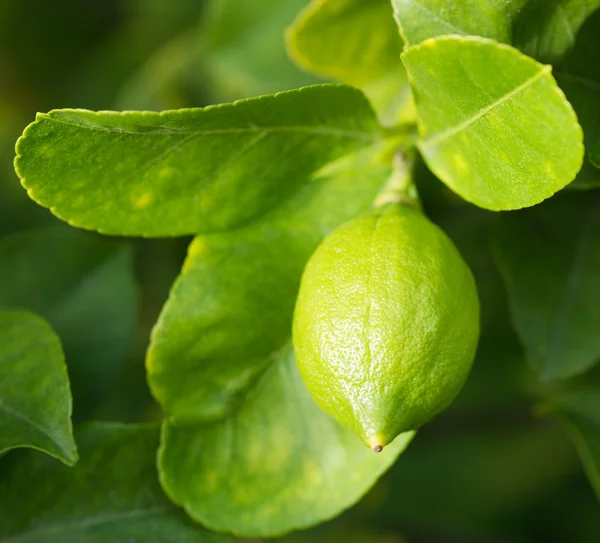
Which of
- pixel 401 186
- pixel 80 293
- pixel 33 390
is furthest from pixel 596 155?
pixel 80 293

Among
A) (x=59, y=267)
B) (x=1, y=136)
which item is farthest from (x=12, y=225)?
(x=59, y=267)

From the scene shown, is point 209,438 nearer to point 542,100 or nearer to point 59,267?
point 59,267

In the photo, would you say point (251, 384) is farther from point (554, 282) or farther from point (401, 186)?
point (554, 282)

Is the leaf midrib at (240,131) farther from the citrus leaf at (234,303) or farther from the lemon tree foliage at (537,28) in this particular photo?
the lemon tree foliage at (537,28)

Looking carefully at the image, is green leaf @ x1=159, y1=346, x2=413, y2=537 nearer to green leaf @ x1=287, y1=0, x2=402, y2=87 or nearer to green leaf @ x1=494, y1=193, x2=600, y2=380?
green leaf @ x1=494, y1=193, x2=600, y2=380

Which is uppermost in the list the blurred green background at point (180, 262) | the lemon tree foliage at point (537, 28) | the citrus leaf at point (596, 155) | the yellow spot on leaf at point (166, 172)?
the lemon tree foliage at point (537, 28)

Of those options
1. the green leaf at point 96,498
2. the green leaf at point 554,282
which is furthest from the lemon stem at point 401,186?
the green leaf at point 96,498
